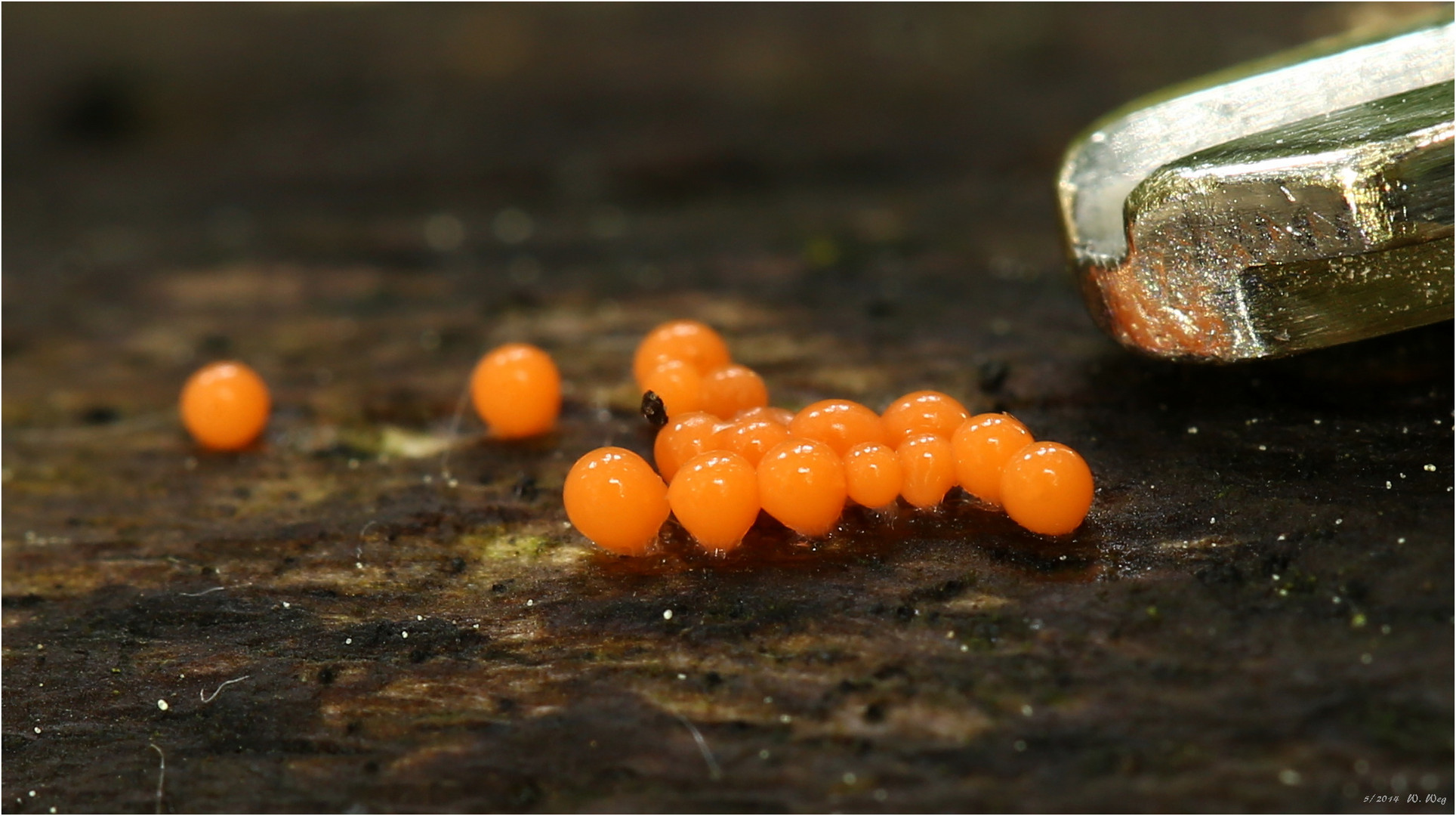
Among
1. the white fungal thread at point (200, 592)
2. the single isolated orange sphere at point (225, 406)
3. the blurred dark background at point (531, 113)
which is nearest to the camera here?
the white fungal thread at point (200, 592)

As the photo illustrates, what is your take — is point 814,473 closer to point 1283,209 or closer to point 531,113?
point 1283,209

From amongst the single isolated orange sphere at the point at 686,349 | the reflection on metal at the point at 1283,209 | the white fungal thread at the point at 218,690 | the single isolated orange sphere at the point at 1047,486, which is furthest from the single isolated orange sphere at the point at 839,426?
the white fungal thread at the point at 218,690

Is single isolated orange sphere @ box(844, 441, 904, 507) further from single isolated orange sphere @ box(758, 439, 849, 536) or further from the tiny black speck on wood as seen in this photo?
the tiny black speck on wood

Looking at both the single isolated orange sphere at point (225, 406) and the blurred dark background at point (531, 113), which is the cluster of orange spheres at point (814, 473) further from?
the blurred dark background at point (531, 113)

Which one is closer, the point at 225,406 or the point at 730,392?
the point at 730,392

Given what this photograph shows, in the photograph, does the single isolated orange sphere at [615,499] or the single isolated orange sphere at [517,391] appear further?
the single isolated orange sphere at [517,391]

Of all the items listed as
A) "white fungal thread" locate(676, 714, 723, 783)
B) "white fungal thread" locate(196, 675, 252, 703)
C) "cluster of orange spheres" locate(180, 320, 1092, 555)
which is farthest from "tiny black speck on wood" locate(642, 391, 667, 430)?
"white fungal thread" locate(196, 675, 252, 703)

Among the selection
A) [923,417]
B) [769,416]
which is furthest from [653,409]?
[923,417]
